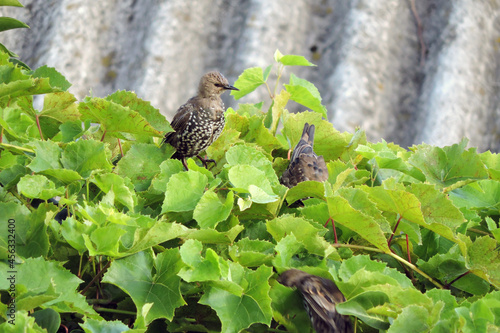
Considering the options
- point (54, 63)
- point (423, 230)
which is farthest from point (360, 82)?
point (423, 230)

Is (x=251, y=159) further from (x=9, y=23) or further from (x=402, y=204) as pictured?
(x=9, y=23)

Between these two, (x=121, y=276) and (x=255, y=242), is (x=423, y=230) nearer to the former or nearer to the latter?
(x=255, y=242)

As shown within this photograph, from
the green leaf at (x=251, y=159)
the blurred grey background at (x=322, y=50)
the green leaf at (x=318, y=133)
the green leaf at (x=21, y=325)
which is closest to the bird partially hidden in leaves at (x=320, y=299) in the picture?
the green leaf at (x=251, y=159)

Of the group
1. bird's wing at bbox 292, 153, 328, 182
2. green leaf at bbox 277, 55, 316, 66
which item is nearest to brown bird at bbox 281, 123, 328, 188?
bird's wing at bbox 292, 153, 328, 182

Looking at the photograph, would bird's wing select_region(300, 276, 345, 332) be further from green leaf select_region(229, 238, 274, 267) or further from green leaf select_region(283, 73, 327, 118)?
green leaf select_region(283, 73, 327, 118)

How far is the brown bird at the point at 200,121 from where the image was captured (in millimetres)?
1578

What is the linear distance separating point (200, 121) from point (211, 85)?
0.34 metres

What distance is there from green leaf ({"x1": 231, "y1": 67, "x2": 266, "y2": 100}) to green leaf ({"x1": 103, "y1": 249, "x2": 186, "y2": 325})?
721 millimetres

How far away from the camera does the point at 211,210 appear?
0.84 meters

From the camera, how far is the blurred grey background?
22.6 feet

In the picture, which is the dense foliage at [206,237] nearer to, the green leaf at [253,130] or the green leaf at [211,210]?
the green leaf at [211,210]

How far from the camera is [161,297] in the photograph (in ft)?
2.38

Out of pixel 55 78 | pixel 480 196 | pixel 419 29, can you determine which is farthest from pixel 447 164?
pixel 419 29

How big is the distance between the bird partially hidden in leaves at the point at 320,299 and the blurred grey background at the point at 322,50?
596cm
